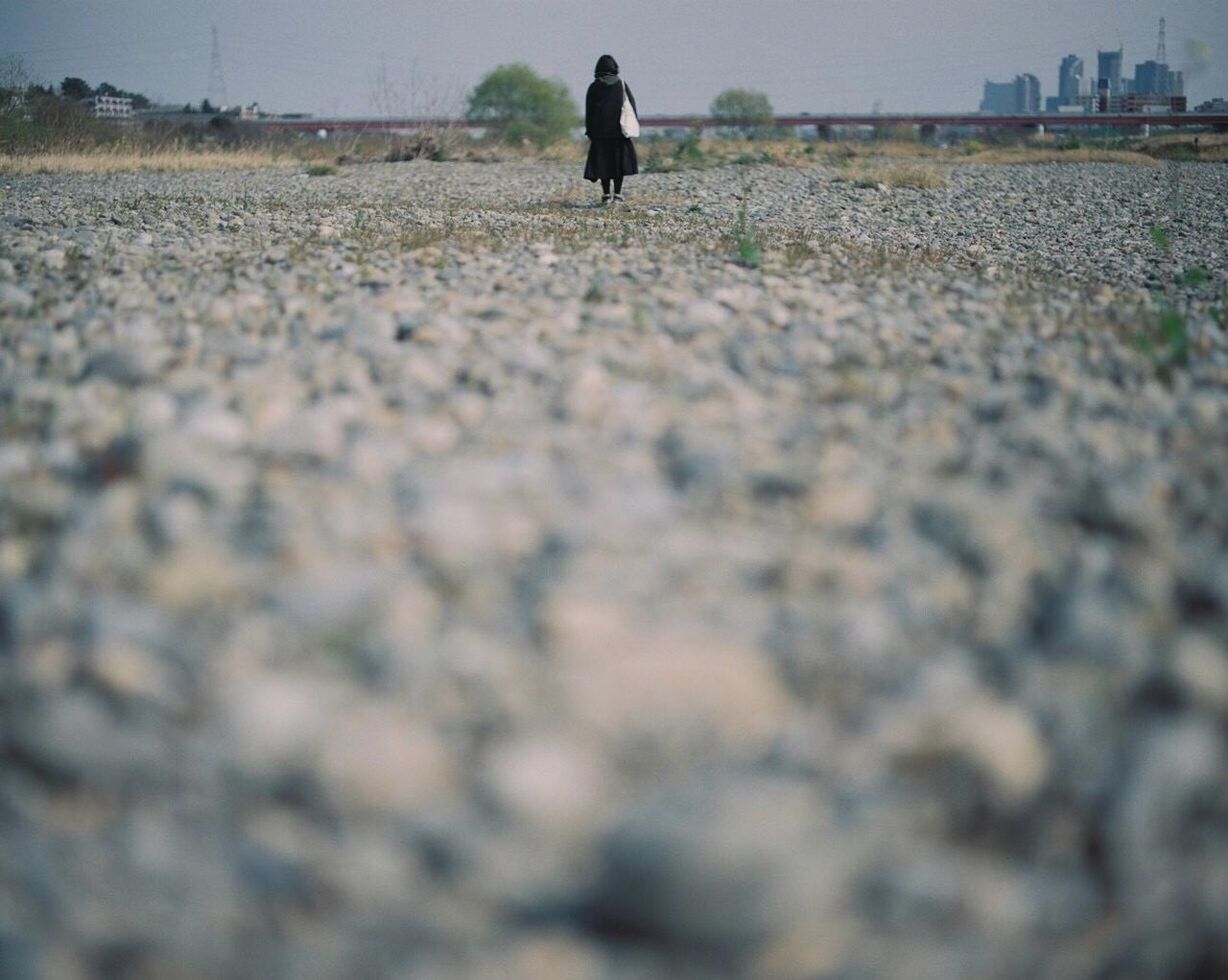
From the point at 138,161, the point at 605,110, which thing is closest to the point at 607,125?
the point at 605,110

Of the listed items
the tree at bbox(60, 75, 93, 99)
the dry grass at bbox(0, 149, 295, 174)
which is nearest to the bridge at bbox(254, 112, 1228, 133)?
the tree at bbox(60, 75, 93, 99)

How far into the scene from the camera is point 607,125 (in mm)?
10516

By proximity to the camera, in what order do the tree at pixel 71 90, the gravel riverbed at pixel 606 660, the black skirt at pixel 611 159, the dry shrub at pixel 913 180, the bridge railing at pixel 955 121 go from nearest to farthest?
the gravel riverbed at pixel 606 660, the black skirt at pixel 611 159, the dry shrub at pixel 913 180, the tree at pixel 71 90, the bridge railing at pixel 955 121

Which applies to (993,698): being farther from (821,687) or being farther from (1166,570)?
(1166,570)

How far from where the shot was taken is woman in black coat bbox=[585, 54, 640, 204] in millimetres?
10508

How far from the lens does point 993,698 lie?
1.50 metres

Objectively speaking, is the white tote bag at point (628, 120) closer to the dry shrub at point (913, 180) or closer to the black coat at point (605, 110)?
the black coat at point (605, 110)

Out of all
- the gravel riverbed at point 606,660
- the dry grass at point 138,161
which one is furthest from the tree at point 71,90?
the gravel riverbed at point 606,660

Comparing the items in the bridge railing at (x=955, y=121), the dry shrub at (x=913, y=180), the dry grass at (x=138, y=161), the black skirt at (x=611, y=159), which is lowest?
the black skirt at (x=611, y=159)

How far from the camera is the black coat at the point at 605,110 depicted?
10.5 meters

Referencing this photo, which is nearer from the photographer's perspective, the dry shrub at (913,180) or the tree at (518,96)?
the dry shrub at (913,180)

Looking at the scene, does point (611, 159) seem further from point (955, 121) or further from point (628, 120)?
point (955, 121)

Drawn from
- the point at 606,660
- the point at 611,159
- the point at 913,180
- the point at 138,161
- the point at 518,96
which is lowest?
the point at 606,660

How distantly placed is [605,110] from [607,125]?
6.7 inches
